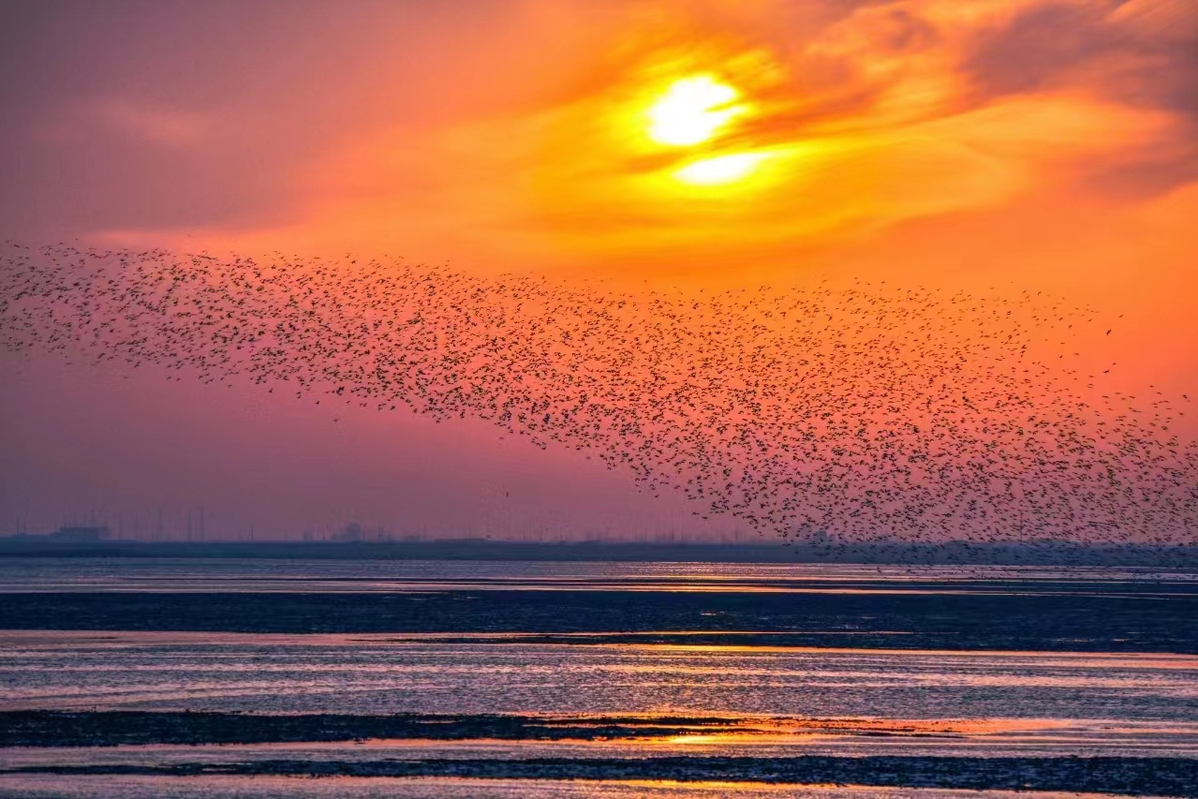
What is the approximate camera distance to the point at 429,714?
1300 inches

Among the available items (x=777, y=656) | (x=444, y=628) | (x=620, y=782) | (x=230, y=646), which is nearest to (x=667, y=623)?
(x=444, y=628)

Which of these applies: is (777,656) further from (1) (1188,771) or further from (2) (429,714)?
(1) (1188,771)

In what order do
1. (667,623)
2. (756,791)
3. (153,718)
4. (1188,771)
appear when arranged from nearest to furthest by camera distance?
1. (756,791)
2. (1188,771)
3. (153,718)
4. (667,623)

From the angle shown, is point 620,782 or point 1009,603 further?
point 1009,603

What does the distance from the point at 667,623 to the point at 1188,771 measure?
41360mm

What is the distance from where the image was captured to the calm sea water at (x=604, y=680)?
88.3 ft

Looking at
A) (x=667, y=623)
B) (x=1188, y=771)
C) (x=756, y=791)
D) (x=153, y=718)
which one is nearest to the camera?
(x=756, y=791)

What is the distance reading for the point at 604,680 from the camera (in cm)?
4025

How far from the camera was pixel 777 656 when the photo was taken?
48.9 metres

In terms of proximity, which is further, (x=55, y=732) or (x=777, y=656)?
(x=777, y=656)

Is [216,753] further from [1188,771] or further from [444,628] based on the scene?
[444,628]

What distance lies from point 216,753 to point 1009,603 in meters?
70.0

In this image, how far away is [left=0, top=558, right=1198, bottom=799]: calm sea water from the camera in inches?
1059

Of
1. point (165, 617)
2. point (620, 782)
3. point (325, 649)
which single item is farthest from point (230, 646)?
point (620, 782)
